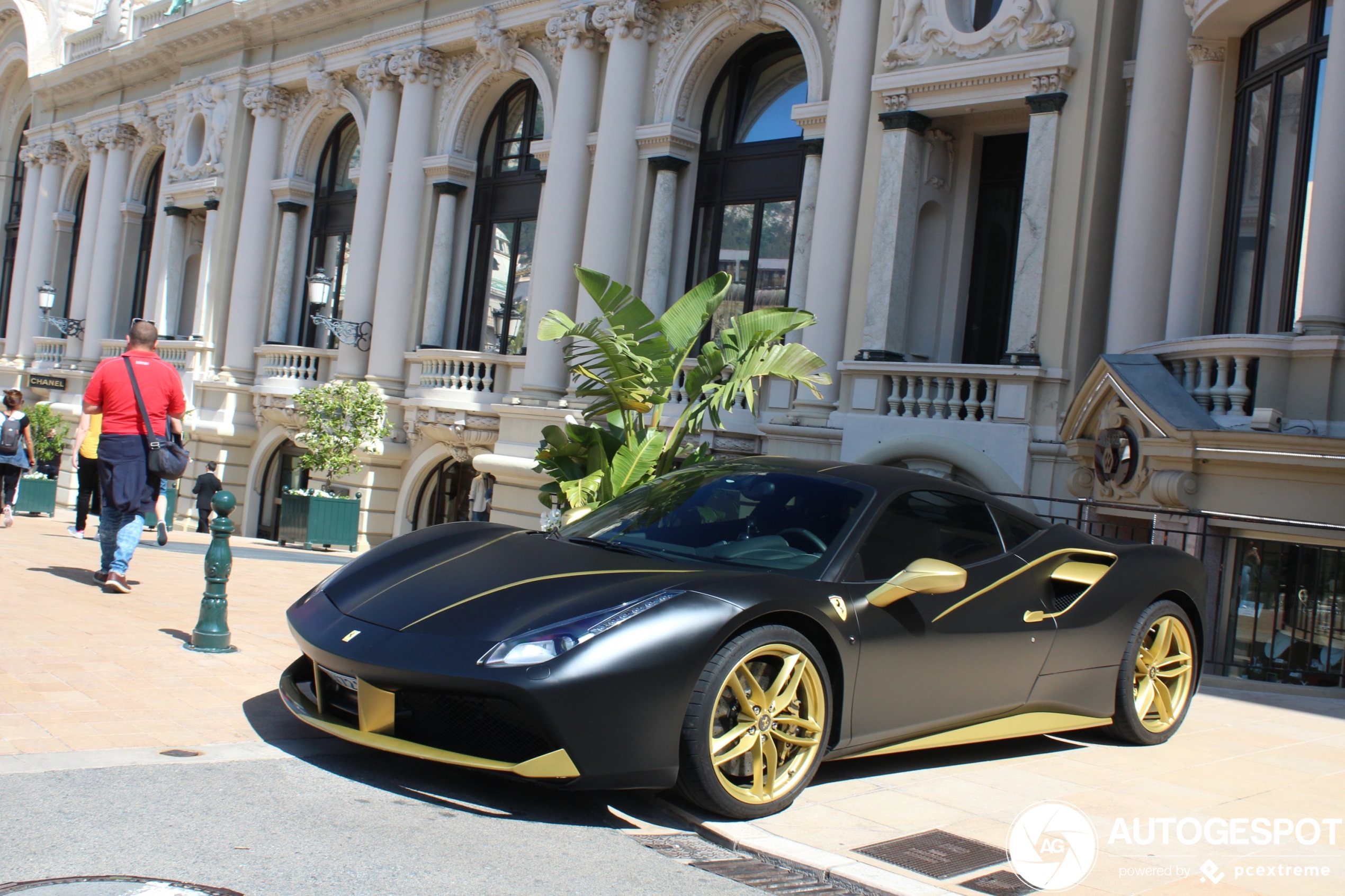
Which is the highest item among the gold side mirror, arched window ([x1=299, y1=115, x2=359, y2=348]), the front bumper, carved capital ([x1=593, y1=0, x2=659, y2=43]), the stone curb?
carved capital ([x1=593, y1=0, x2=659, y2=43])

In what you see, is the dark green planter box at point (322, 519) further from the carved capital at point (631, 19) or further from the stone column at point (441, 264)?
the carved capital at point (631, 19)

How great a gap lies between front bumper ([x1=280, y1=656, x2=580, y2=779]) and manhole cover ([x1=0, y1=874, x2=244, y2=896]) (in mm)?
966

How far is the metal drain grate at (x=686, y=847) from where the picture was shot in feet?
13.4

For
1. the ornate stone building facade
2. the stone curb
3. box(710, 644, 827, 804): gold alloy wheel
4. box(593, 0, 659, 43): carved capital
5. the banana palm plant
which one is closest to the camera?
the stone curb

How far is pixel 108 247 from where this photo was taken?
1220 inches

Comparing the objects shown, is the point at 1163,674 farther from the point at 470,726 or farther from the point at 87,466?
the point at 87,466

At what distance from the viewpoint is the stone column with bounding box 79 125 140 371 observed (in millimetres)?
30875

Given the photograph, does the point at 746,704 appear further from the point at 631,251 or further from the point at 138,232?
the point at 138,232

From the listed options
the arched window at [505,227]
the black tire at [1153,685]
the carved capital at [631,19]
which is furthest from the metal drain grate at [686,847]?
the arched window at [505,227]

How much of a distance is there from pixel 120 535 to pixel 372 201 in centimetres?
1496

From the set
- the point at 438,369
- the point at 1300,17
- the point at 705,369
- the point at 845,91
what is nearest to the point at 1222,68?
the point at 1300,17

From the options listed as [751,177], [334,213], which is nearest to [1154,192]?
[751,177]

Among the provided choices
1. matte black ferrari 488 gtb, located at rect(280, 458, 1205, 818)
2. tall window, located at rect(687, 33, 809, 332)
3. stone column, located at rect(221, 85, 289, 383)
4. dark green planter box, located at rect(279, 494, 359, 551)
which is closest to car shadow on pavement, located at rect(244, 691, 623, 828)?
matte black ferrari 488 gtb, located at rect(280, 458, 1205, 818)

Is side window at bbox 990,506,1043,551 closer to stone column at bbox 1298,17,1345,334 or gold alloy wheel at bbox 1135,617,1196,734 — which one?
gold alloy wheel at bbox 1135,617,1196,734
